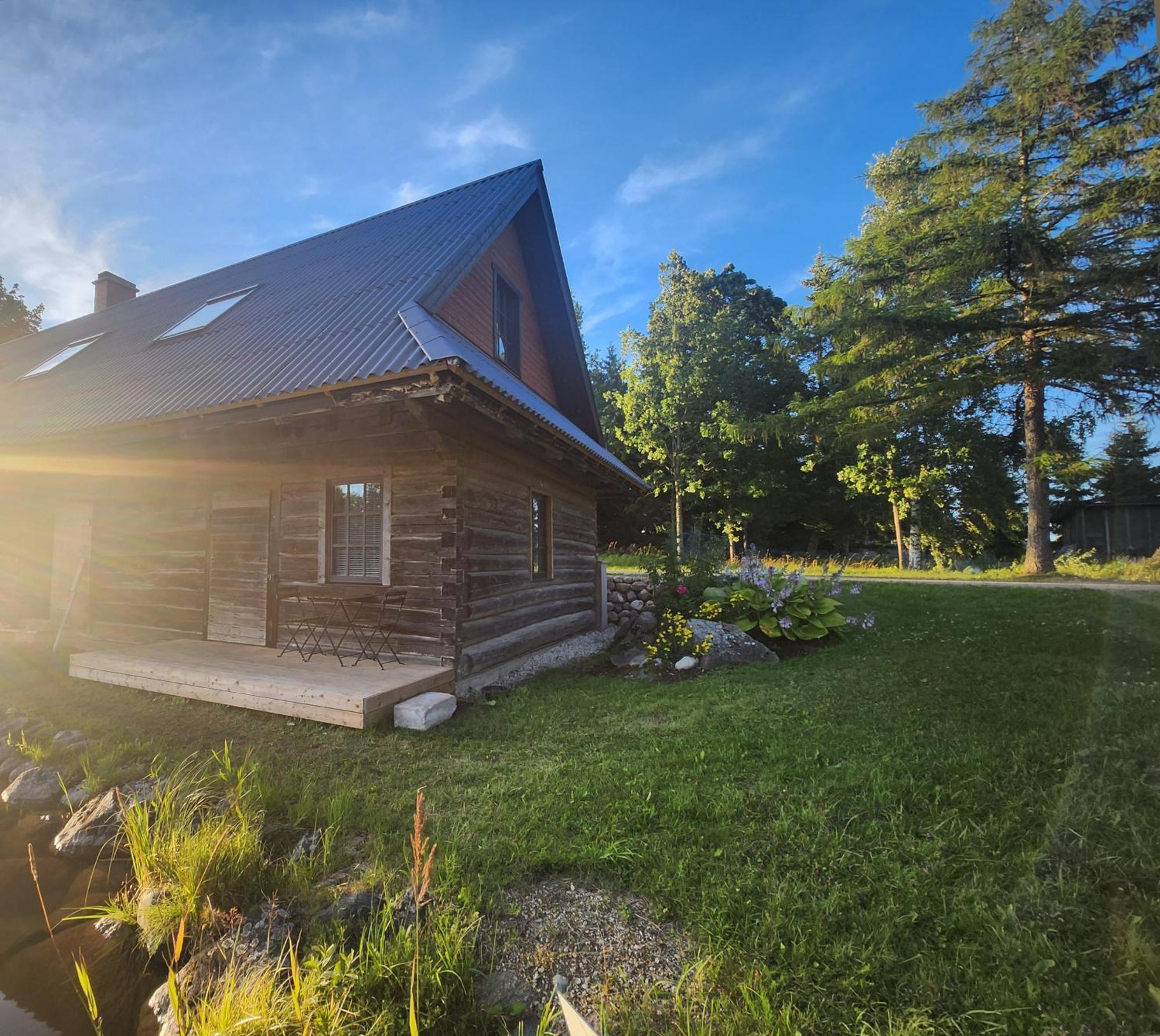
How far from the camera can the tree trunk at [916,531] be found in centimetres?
1925

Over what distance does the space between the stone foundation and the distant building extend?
19125mm

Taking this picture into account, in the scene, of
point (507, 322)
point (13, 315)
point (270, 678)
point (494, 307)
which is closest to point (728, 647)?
point (270, 678)

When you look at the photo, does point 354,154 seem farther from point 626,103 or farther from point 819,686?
point 819,686

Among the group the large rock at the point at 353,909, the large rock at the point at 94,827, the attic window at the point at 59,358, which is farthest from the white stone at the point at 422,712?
the attic window at the point at 59,358

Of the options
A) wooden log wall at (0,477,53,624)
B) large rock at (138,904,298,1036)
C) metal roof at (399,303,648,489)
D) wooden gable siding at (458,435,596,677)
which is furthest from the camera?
wooden log wall at (0,477,53,624)

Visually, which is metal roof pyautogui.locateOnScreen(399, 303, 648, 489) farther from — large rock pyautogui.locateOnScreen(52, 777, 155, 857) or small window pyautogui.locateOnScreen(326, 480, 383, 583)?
large rock pyautogui.locateOnScreen(52, 777, 155, 857)

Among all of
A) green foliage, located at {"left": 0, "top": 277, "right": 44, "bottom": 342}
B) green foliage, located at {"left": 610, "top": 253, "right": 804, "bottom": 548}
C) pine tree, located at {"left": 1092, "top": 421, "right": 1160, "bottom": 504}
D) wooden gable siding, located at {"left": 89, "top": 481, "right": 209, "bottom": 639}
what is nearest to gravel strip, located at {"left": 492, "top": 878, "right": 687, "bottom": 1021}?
wooden gable siding, located at {"left": 89, "top": 481, "right": 209, "bottom": 639}

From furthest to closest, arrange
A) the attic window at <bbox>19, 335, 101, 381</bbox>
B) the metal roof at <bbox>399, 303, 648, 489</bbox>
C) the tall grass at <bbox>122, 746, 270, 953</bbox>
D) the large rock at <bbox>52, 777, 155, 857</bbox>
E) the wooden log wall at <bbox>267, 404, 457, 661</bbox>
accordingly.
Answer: the attic window at <bbox>19, 335, 101, 381</bbox> → the wooden log wall at <bbox>267, 404, 457, 661</bbox> → the metal roof at <bbox>399, 303, 648, 489</bbox> → the large rock at <bbox>52, 777, 155, 857</bbox> → the tall grass at <bbox>122, 746, 270, 953</bbox>

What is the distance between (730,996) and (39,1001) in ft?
9.02

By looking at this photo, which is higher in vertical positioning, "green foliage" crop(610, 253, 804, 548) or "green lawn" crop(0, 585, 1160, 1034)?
"green foliage" crop(610, 253, 804, 548)

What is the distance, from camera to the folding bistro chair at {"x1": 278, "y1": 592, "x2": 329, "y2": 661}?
5.83 meters

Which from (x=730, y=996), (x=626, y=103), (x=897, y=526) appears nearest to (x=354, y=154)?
(x=626, y=103)

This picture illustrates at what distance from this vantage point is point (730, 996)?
66.4 inches

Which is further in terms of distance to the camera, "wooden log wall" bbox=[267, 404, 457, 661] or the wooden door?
the wooden door
